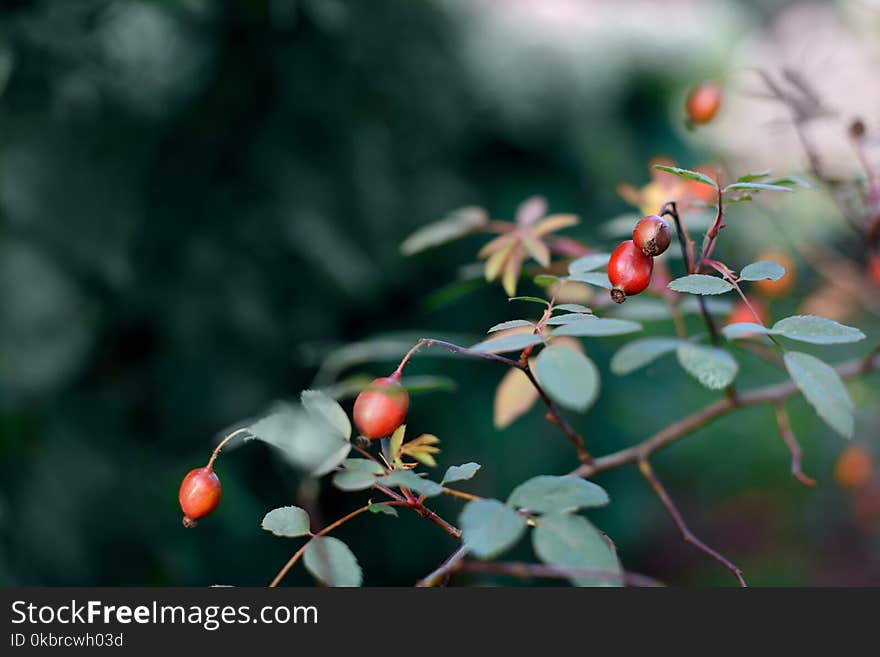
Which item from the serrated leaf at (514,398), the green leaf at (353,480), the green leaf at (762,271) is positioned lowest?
the serrated leaf at (514,398)

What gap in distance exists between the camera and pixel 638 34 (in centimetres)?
201

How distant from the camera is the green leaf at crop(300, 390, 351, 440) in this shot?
354 mm

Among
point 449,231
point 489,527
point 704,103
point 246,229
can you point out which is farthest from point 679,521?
point 246,229

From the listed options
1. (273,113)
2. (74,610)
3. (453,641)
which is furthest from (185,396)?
(453,641)

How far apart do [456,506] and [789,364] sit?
3.95 feet

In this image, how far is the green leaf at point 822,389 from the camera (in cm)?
32

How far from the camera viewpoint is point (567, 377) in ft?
1.05

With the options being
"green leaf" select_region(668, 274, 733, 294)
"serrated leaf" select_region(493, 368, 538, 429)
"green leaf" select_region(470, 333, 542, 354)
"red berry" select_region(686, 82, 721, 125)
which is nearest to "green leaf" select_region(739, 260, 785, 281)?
"green leaf" select_region(668, 274, 733, 294)

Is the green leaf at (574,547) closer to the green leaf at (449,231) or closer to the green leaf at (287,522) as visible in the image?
the green leaf at (287,522)

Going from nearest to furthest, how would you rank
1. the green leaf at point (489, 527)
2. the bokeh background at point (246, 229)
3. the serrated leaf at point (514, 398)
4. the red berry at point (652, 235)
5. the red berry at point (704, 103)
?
the green leaf at point (489, 527), the red berry at point (652, 235), the serrated leaf at point (514, 398), the red berry at point (704, 103), the bokeh background at point (246, 229)

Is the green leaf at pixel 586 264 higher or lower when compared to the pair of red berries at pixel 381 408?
higher

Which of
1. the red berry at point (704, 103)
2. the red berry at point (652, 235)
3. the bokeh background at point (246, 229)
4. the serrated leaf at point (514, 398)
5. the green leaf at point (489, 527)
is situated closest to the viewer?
the green leaf at point (489, 527)

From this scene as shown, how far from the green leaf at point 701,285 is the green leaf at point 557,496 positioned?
103 mm

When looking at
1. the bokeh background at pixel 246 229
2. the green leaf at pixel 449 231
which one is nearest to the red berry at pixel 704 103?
the bokeh background at pixel 246 229
